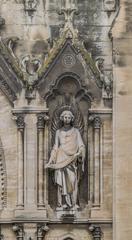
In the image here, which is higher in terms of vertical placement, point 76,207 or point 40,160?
point 40,160

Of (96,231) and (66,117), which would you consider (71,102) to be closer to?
(66,117)

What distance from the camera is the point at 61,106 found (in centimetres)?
2725

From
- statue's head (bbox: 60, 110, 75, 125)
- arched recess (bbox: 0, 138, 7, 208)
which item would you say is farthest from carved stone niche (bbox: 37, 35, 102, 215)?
arched recess (bbox: 0, 138, 7, 208)

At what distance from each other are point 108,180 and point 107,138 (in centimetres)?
63

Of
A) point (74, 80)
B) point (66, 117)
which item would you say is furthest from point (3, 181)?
point (74, 80)

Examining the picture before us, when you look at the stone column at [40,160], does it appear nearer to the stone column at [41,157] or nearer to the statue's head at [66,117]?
the stone column at [41,157]

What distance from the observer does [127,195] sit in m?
26.7

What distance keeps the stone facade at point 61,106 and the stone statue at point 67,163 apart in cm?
13

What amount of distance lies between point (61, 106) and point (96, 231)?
1.95m

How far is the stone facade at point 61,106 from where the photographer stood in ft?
88.5

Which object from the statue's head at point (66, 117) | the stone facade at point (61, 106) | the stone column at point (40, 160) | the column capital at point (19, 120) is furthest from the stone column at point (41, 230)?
the statue's head at point (66, 117)

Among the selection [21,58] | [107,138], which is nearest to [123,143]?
[107,138]

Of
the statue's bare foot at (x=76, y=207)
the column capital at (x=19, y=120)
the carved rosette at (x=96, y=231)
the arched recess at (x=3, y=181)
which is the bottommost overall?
the carved rosette at (x=96, y=231)

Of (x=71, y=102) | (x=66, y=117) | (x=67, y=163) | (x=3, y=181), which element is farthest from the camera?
(x=71, y=102)
